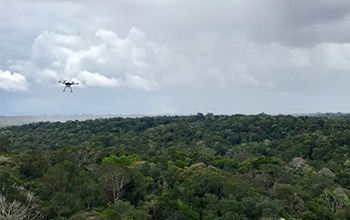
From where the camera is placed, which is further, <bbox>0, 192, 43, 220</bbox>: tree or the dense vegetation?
the dense vegetation

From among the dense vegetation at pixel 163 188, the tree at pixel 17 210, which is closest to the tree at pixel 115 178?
the dense vegetation at pixel 163 188

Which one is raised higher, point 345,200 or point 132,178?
point 132,178

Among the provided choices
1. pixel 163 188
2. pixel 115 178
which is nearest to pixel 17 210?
pixel 115 178

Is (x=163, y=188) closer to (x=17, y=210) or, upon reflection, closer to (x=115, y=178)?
(x=115, y=178)

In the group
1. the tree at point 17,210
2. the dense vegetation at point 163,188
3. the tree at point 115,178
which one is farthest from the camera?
the tree at point 115,178

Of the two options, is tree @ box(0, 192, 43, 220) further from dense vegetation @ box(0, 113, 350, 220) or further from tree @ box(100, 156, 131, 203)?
tree @ box(100, 156, 131, 203)

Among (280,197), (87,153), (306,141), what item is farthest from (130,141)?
(280,197)

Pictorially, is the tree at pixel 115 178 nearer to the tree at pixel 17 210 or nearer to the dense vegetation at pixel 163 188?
the dense vegetation at pixel 163 188

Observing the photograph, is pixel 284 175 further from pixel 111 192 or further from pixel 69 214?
pixel 69 214

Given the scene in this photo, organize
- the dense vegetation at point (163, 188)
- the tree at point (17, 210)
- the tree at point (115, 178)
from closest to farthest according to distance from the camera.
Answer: the tree at point (17, 210) < the dense vegetation at point (163, 188) < the tree at point (115, 178)

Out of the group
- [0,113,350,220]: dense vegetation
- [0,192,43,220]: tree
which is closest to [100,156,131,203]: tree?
[0,113,350,220]: dense vegetation

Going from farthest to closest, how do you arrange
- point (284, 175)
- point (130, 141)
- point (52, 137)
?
point (52, 137)
point (130, 141)
point (284, 175)
